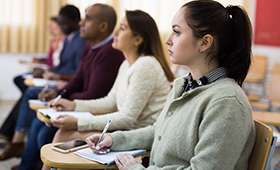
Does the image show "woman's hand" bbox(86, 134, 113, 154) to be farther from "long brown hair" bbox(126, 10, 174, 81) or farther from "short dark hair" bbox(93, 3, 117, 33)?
"short dark hair" bbox(93, 3, 117, 33)

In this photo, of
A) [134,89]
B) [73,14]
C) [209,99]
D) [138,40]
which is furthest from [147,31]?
[73,14]

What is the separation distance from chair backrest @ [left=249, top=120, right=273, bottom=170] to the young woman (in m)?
0.02

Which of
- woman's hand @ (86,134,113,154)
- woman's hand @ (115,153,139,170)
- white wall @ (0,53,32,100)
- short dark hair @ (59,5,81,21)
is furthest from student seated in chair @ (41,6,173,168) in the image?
white wall @ (0,53,32,100)

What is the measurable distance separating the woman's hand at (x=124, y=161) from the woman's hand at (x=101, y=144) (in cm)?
10

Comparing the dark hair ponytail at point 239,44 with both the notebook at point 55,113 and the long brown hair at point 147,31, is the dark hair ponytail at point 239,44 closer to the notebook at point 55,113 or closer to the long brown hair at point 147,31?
the long brown hair at point 147,31

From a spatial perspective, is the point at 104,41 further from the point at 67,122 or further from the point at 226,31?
the point at 226,31

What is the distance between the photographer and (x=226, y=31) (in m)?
1.17

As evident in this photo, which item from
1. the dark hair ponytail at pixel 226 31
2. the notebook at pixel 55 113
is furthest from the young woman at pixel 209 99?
the notebook at pixel 55 113

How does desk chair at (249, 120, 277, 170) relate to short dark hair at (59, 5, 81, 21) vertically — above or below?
below

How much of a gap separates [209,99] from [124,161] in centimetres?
42

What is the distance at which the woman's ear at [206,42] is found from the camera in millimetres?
1158

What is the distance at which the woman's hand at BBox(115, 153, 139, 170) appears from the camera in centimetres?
123

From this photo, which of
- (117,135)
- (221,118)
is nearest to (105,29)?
(117,135)

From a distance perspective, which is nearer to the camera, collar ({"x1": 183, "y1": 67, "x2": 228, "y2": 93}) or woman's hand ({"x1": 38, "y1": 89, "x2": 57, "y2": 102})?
collar ({"x1": 183, "y1": 67, "x2": 228, "y2": 93})
